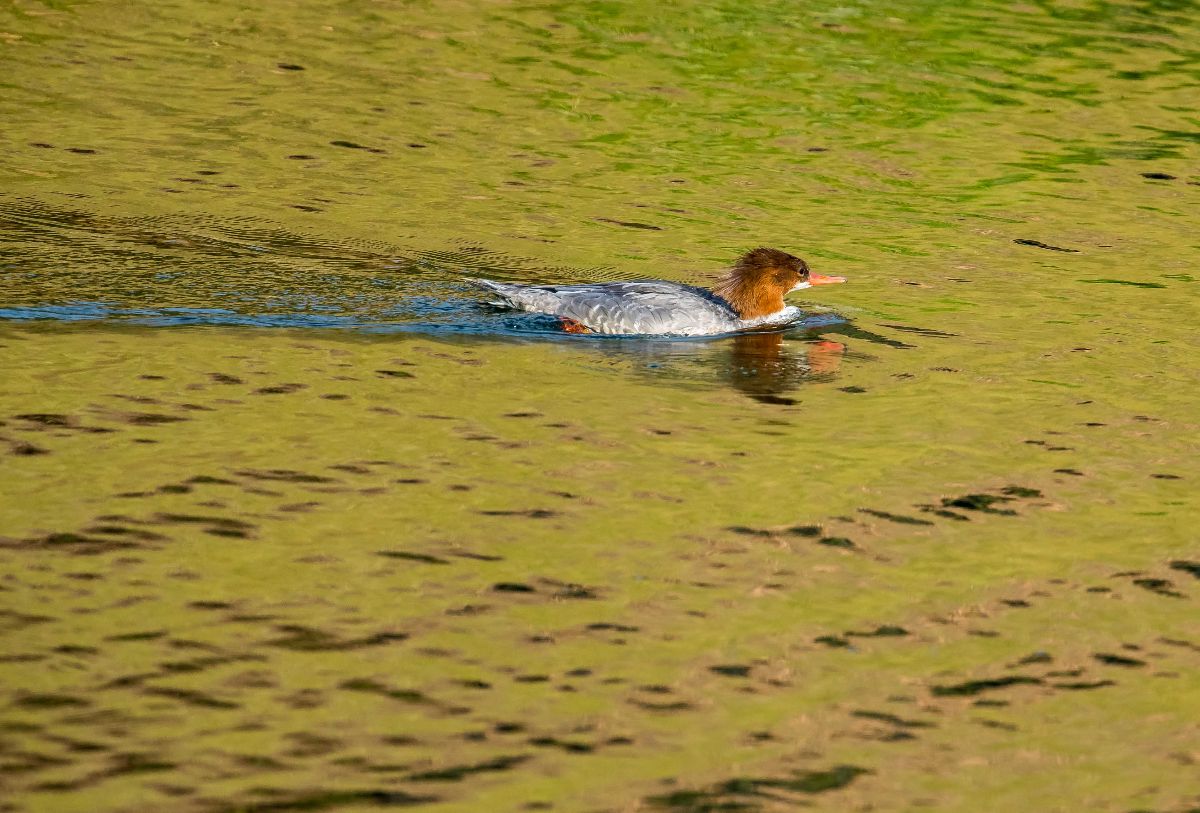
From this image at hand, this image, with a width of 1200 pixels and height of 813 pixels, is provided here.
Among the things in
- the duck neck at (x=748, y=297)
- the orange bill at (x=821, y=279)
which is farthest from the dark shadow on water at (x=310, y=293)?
the orange bill at (x=821, y=279)

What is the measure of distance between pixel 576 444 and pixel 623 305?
9.38 ft

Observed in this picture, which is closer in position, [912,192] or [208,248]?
[208,248]

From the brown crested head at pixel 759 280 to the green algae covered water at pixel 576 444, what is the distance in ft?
1.39

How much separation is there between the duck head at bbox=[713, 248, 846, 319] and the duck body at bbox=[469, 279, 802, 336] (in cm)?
24

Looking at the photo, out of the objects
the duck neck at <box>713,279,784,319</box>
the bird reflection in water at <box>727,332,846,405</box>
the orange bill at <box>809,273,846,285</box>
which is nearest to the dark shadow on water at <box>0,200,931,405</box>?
the bird reflection in water at <box>727,332,846,405</box>

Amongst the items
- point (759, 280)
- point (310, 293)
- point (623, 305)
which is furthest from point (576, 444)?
point (759, 280)

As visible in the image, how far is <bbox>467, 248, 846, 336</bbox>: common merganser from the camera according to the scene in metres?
11.8

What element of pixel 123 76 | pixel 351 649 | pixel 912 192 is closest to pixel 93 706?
pixel 351 649

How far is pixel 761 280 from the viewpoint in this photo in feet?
40.1

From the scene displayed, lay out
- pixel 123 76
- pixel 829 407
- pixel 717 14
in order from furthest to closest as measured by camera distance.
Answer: pixel 717 14
pixel 123 76
pixel 829 407

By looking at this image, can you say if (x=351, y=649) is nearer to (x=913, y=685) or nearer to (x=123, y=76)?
(x=913, y=685)

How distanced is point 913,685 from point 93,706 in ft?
10.6

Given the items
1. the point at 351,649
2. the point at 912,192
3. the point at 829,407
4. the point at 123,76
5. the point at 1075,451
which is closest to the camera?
the point at 351,649

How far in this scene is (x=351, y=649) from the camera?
6.63 metres
